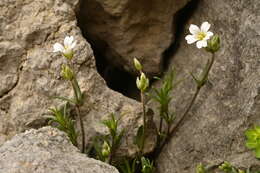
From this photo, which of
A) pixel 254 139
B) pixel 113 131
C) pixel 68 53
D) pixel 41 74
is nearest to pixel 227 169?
pixel 254 139

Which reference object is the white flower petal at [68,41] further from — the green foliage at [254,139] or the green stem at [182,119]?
the green foliage at [254,139]

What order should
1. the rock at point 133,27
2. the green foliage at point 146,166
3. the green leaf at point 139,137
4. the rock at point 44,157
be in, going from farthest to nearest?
1. the rock at point 133,27
2. the green leaf at point 139,137
3. the green foliage at point 146,166
4. the rock at point 44,157

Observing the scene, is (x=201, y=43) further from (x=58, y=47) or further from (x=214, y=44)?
(x=58, y=47)

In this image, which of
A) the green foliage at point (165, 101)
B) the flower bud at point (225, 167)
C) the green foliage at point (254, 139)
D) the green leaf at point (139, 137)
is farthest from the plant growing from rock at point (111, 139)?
the green foliage at point (254, 139)

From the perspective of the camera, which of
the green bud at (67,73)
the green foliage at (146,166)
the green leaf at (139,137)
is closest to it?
the green bud at (67,73)

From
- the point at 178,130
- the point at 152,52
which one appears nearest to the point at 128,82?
the point at 152,52

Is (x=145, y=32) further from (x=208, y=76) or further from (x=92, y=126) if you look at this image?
(x=92, y=126)
